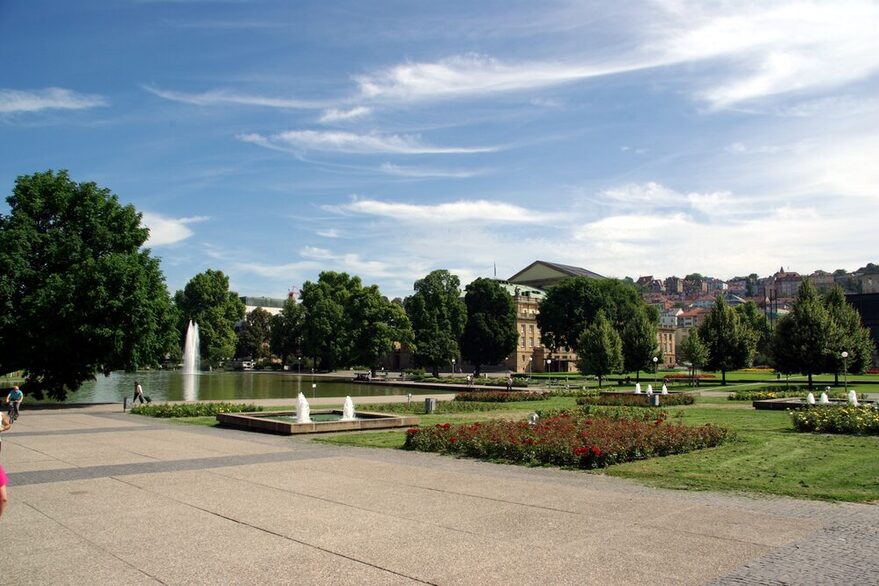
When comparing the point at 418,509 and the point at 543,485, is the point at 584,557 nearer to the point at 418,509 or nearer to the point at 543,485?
the point at 418,509

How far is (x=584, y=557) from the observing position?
25.2ft

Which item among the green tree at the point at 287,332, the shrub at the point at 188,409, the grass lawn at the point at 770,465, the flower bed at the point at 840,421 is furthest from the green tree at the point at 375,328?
the flower bed at the point at 840,421

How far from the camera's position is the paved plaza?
7.15 m

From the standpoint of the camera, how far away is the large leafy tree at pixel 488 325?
8938 cm

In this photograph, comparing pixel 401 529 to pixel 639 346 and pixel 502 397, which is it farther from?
pixel 639 346

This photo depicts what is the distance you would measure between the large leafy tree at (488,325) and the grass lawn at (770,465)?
66.9 m

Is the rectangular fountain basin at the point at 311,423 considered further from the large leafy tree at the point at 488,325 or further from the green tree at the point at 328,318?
the large leafy tree at the point at 488,325

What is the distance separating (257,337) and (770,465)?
120981 mm

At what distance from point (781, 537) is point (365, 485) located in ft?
21.8

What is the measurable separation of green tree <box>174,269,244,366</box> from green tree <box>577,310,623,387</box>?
204ft

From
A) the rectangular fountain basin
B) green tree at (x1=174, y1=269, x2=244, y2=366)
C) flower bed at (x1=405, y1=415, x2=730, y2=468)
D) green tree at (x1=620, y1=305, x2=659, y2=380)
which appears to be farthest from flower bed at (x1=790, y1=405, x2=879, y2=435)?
green tree at (x1=174, y1=269, x2=244, y2=366)

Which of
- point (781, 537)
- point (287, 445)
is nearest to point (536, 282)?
point (287, 445)

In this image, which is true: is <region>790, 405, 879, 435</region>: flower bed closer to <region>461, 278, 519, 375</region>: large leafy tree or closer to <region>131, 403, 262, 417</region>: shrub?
<region>131, 403, 262, 417</region>: shrub

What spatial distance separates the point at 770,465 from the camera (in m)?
14.4
